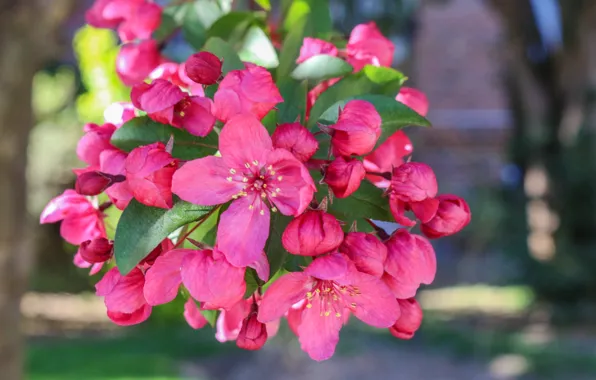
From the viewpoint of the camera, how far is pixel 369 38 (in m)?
1.14

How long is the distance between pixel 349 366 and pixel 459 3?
381 inches

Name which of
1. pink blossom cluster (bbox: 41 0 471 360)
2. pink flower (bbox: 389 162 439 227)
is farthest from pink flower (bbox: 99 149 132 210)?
pink flower (bbox: 389 162 439 227)

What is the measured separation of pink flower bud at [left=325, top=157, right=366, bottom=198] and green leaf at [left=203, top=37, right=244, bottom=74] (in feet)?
0.81

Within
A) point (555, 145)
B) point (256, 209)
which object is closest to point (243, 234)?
point (256, 209)

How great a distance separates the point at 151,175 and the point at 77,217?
226mm

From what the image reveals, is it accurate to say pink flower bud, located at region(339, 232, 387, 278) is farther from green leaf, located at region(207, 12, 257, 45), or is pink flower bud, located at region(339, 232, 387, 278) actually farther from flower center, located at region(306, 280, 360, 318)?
green leaf, located at region(207, 12, 257, 45)

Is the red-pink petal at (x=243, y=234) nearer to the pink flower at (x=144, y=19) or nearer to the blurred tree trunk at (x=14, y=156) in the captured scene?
the pink flower at (x=144, y=19)

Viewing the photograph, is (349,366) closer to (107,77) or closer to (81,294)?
(107,77)

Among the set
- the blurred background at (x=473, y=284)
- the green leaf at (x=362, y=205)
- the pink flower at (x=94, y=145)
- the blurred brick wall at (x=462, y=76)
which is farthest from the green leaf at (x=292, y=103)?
the blurred brick wall at (x=462, y=76)

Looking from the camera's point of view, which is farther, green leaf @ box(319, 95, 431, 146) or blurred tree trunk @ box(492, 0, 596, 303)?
blurred tree trunk @ box(492, 0, 596, 303)

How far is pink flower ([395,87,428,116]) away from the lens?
1.09m

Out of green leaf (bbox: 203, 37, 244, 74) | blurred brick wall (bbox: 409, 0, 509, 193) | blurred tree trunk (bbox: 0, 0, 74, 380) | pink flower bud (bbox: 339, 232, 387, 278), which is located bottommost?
blurred brick wall (bbox: 409, 0, 509, 193)

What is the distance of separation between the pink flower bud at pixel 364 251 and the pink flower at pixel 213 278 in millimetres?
129

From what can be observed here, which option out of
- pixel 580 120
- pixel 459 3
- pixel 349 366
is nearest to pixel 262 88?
pixel 349 366
